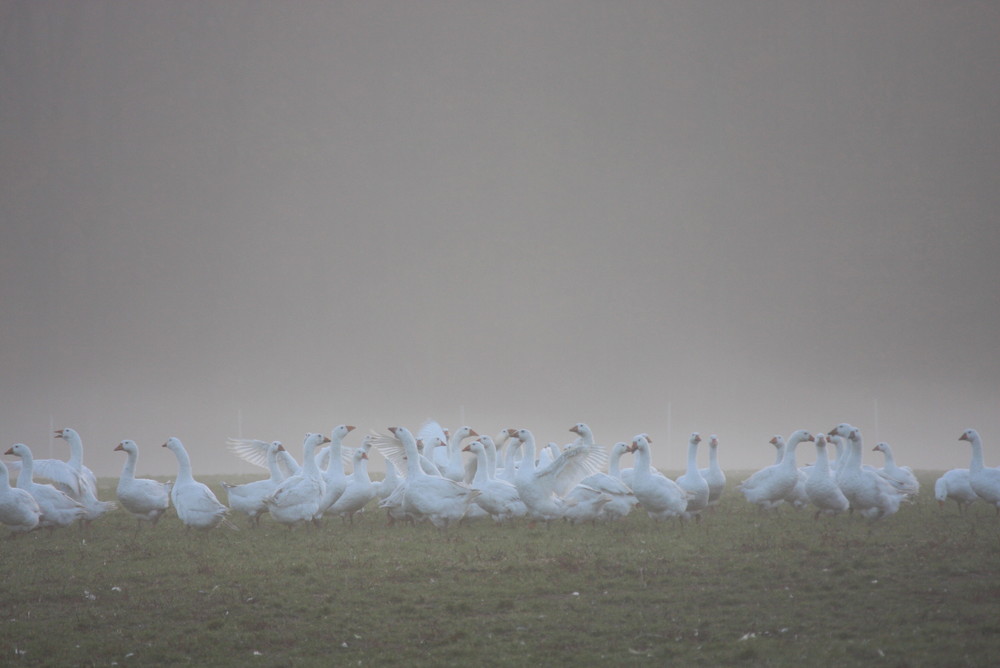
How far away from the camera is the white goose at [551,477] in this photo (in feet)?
67.1

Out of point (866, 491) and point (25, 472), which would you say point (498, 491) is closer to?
point (866, 491)

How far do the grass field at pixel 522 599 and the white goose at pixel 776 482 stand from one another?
2477mm

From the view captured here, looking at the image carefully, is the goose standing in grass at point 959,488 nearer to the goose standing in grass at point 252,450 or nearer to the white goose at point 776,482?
the white goose at point 776,482

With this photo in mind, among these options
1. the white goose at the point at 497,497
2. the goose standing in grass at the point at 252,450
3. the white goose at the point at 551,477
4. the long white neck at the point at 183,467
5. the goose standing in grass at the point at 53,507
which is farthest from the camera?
the goose standing in grass at the point at 252,450

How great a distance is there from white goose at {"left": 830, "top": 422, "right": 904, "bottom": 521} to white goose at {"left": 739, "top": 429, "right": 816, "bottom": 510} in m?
1.26

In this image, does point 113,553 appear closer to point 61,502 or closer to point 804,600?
point 61,502

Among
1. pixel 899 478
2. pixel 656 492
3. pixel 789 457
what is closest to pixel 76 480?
pixel 656 492

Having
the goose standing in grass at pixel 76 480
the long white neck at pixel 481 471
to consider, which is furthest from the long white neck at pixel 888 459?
the goose standing in grass at pixel 76 480

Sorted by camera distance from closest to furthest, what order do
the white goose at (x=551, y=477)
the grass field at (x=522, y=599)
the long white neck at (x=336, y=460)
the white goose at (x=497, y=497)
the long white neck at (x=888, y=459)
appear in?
1. the grass field at (x=522, y=599)
2. the white goose at (x=551, y=477)
3. the white goose at (x=497, y=497)
4. the long white neck at (x=336, y=460)
5. the long white neck at (x=888, y=459)

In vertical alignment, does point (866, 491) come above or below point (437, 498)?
above

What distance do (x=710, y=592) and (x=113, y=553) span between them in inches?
421

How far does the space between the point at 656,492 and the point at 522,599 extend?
660cm

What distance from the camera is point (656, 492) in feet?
64.1

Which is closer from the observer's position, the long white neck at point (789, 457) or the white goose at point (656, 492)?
the white goose at point (656, 492)
